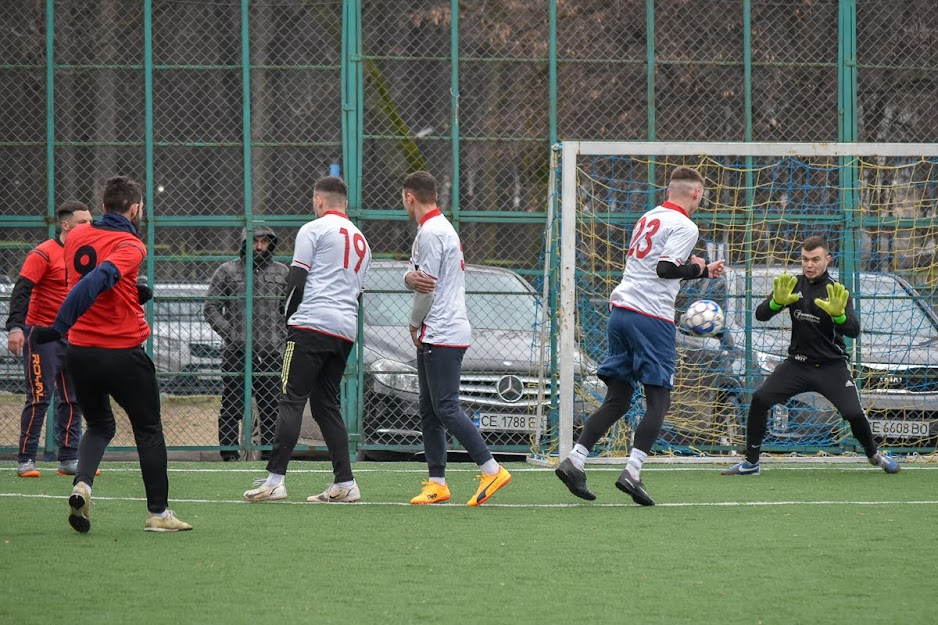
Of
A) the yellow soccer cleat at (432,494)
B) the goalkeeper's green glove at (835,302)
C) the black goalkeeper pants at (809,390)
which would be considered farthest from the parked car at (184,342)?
the goalkeeper's green glove at (835,302)

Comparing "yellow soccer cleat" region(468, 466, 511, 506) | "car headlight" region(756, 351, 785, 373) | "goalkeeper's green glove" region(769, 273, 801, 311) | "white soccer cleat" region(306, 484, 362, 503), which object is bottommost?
"white soccer cleat" region(306, 484, 362, 503)

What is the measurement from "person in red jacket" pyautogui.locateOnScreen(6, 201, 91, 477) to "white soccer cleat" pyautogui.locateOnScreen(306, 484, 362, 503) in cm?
229

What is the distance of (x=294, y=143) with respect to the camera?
11.0 meters

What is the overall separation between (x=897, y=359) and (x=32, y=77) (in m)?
7.65

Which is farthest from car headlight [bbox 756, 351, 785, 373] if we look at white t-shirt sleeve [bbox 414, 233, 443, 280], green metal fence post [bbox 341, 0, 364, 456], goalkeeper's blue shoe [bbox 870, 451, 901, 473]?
white t-shirt sleeve [bbox 414, 233, 443, 280]

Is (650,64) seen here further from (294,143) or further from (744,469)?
(744,469)

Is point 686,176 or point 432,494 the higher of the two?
point 686,176

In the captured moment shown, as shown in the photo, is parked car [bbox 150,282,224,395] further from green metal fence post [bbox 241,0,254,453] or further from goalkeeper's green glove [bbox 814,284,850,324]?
goalkeeper's green glove [bbox 814,284,850,324]

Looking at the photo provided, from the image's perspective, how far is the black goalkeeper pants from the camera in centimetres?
959

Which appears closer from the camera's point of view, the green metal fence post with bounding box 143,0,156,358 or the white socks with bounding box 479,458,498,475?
the white socks with bounding box 479,458,498,475

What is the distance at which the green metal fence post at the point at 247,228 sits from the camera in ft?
35.8

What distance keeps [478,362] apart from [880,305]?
11.5 ft

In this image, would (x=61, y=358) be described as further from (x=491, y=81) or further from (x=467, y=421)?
(x=491, y=81)

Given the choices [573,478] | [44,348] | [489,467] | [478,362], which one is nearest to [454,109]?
[478,362]
